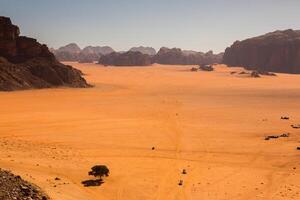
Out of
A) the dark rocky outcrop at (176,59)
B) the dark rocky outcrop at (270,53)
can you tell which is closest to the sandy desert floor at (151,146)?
the dark rocky outcrop at (270,53)

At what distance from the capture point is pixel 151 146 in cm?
3078

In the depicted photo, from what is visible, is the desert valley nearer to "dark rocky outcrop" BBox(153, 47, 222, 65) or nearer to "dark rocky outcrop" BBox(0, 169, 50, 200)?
"dark rocky outcrop" BBox(0, 169, 50, 200)

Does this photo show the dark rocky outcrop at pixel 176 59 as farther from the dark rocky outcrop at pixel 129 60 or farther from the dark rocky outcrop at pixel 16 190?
the dark rocky outcrop at pixel 16 190

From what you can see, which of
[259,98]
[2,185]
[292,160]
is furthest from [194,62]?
[2,185]

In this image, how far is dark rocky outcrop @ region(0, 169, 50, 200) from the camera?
1518 cm

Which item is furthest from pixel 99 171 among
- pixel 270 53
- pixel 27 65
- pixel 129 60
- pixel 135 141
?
pixel 129 60

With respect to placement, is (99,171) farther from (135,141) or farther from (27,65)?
(27,65)

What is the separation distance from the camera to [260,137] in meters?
34.7

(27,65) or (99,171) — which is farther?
(27,65)

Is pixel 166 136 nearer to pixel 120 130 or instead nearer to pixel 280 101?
pixel 120 130

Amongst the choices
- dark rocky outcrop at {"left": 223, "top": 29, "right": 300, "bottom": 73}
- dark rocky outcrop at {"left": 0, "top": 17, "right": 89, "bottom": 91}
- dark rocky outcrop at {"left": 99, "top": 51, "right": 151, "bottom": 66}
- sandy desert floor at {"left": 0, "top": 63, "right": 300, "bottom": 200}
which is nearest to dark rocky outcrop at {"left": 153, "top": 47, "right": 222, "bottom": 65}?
dark rocky outcrop at {"left": 99, "top": 51, "right": 151, "bottom": 66}

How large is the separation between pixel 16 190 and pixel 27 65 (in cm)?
5719

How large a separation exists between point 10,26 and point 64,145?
45766mm

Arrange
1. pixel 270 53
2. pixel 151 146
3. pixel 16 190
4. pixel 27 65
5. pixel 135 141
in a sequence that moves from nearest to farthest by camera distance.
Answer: pixel 16 190
pixel 151 146
pixel 135 141
pixel 27 65
pixel 270 53
